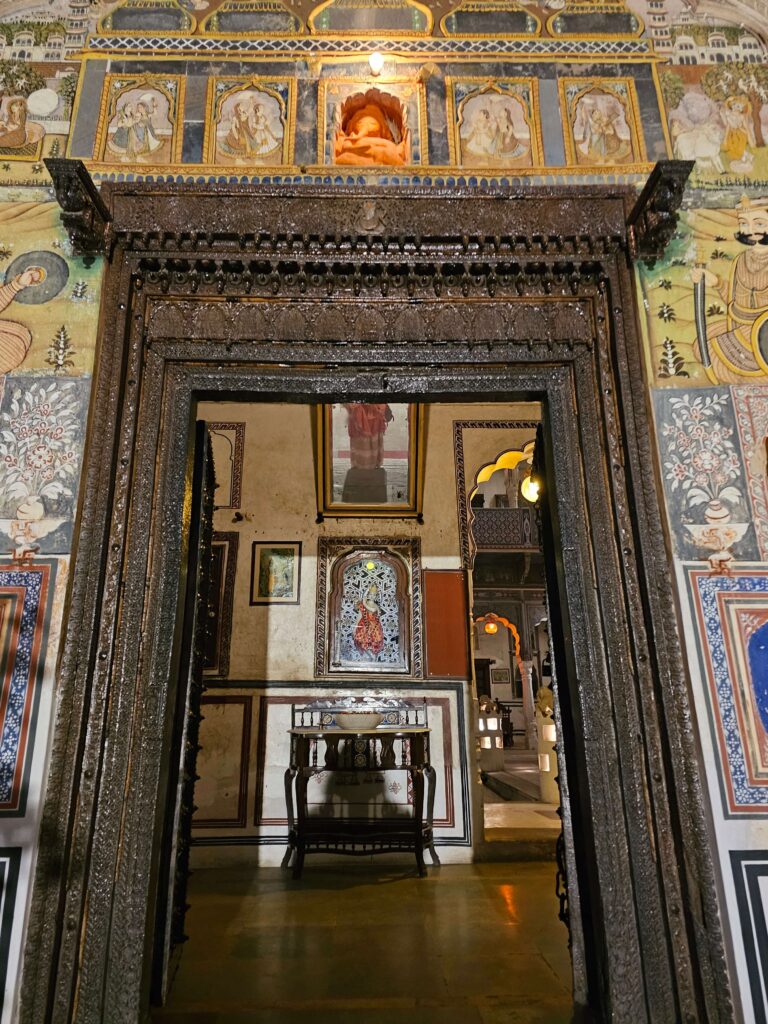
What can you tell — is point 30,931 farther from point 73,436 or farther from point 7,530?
point 73,436

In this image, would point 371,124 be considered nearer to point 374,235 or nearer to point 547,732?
point 374,235

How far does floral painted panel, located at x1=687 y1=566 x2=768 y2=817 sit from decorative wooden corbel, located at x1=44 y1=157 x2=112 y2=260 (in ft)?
8.30

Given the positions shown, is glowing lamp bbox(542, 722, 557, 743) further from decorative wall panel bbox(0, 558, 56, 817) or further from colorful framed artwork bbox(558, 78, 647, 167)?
decorative wall panel bbox(0, 558, 56, 817)

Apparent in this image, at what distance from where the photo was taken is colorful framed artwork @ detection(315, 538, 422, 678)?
5852mm

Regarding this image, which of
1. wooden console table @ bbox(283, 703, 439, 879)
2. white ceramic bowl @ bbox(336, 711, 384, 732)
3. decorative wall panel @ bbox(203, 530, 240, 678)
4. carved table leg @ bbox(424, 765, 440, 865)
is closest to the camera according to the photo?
wooden console table @ bbox(283, 703, 439, 879)

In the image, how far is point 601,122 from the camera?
3.01 metres

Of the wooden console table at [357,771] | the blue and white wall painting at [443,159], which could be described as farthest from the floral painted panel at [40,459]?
the wooden console table at [357,771]

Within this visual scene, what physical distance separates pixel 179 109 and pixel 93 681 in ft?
7.97

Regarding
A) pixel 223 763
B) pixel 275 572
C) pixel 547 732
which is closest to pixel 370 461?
pixel 275 572

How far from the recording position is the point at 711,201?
2.85 m

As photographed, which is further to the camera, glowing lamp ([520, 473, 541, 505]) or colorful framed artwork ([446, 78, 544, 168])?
glowing lamp ([520, 473, 541, 505])

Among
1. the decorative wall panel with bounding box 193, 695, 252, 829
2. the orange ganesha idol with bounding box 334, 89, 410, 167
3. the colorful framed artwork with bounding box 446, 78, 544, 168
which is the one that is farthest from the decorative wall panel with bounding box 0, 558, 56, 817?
the decorative wall panel with bounding box 193, 695, 252, 829

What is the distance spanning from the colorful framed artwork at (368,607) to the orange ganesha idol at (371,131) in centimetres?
361

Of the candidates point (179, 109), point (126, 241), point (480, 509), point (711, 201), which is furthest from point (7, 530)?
point (480, 509)
